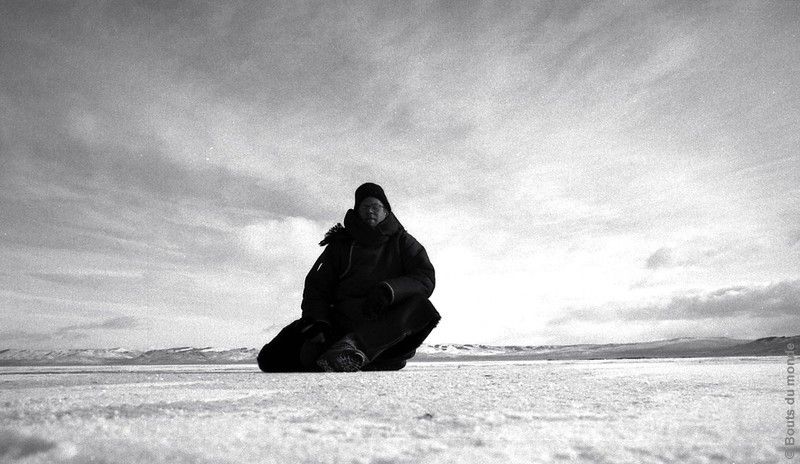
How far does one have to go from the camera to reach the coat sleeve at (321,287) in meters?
4.14

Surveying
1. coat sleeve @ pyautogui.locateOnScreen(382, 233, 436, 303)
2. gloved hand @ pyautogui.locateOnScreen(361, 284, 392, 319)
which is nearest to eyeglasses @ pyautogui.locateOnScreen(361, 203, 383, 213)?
coat sleeve @ pyautogui.locateOnScreen(382, 233, 436, 303)

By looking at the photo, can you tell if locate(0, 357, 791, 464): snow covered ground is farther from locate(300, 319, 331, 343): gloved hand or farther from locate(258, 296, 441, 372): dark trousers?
locate(300, 319, 331, 343): gloved hand

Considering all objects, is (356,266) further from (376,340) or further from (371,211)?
(376,340)

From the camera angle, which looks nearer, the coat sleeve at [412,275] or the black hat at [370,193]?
the coat sleeve at [412,275]

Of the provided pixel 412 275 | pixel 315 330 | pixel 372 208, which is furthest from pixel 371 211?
pixel 315 330

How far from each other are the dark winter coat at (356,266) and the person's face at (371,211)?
1.8 inches

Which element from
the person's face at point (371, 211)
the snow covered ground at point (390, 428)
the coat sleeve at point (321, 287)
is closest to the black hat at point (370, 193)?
the person's face at point (371, 211)

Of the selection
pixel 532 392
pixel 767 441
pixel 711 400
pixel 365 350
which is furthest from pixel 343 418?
pixel 365 350

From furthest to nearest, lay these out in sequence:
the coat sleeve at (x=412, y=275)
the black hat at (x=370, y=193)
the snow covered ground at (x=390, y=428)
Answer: the black hat at (x=370, y=193) → the coat sleeve at (x=412, y=275) → the snow covered ground at (x=390, y=428)

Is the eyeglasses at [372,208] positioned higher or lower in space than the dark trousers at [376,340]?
higher

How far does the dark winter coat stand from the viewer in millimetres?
4230

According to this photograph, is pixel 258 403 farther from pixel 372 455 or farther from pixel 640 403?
pixel 640 403

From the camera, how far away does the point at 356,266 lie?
4406 millimetres

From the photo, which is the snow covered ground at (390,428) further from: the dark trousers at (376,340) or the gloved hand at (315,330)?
the gloved hand at (315,330)
